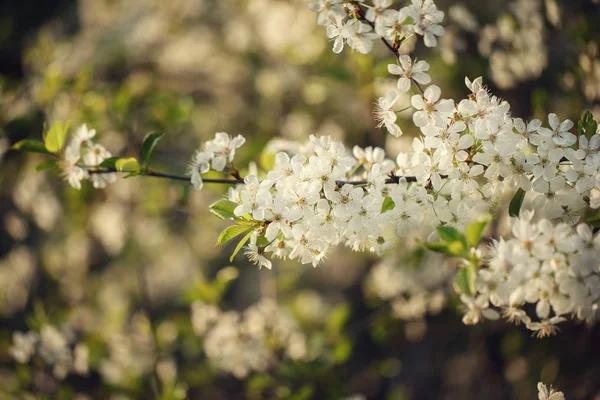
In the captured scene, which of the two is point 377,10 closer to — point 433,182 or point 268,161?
point 433,182

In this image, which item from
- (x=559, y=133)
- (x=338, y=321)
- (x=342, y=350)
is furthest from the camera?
(x=338, y=321)

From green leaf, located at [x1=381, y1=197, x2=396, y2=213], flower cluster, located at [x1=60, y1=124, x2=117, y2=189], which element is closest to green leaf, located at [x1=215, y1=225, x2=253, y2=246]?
green leaf, located at [x1=381, y1=197, x2=396, y2=213]

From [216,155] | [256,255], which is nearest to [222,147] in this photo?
[216,155]

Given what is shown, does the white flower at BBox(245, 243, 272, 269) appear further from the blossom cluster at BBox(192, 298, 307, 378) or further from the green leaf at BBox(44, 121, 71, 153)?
the blossom cluster at BBox(192, 298, 307, 378)

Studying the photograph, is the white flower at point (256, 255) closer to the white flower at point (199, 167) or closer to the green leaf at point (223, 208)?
the green leaf at point (223, 208)

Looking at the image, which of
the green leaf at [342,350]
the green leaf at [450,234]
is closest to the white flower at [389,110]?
the green leaf at [450,234]

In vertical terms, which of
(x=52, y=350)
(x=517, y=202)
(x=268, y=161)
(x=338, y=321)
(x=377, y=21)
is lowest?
(x=52, y=350)
